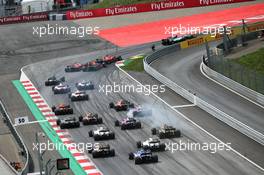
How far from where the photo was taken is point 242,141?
41.5m

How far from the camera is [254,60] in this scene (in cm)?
5772

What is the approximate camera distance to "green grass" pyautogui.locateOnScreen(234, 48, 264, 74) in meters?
56.1

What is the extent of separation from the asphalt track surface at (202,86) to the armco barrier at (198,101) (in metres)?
0.60

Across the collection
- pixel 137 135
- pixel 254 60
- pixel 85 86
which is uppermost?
pixel 254 60

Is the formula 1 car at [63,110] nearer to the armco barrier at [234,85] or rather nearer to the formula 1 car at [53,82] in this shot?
the formula 1 car at [53,82]

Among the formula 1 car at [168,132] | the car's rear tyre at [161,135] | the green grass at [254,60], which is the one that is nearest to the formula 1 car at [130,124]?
the formula 1 car at [168,132]

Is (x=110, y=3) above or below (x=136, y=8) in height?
below

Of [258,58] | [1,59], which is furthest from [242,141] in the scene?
[1,59]

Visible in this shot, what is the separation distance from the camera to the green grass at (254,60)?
184ft

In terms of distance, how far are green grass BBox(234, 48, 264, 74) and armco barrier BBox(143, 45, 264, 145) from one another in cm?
686

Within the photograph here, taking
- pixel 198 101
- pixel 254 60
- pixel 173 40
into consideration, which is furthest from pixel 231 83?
pixel 173 40

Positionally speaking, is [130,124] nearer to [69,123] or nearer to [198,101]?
[69,123]

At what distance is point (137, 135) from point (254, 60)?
17.6 m

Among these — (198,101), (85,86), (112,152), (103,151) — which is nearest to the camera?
(103,151)
